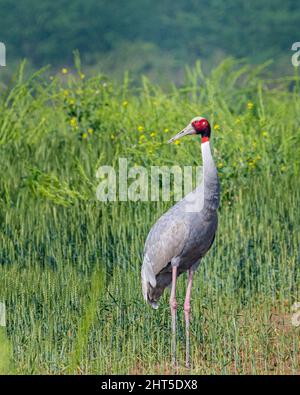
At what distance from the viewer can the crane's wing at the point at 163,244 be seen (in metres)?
A: 5.66

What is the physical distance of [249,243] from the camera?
6883mm

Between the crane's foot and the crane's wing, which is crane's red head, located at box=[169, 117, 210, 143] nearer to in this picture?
the crane's wing

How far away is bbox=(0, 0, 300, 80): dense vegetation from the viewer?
61.7 ft

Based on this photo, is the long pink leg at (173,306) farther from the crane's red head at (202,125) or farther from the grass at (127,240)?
the crane's red head at (202,125)

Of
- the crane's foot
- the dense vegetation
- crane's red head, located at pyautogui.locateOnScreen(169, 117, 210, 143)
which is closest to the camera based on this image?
the crane's foot

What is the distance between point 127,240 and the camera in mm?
7098

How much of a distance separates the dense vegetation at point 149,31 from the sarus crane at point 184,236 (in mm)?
12702

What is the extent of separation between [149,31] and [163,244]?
568 inches

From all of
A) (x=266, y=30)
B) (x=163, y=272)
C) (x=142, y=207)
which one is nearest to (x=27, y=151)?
(x=142, y=207)

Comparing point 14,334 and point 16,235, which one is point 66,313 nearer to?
point 14,334

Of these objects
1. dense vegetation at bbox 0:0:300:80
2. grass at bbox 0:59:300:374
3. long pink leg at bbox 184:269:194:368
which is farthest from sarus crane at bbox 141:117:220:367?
dense vegetation at bbox 0:0:300:80

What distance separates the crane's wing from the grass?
6.4 inches

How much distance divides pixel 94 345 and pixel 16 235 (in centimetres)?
196
